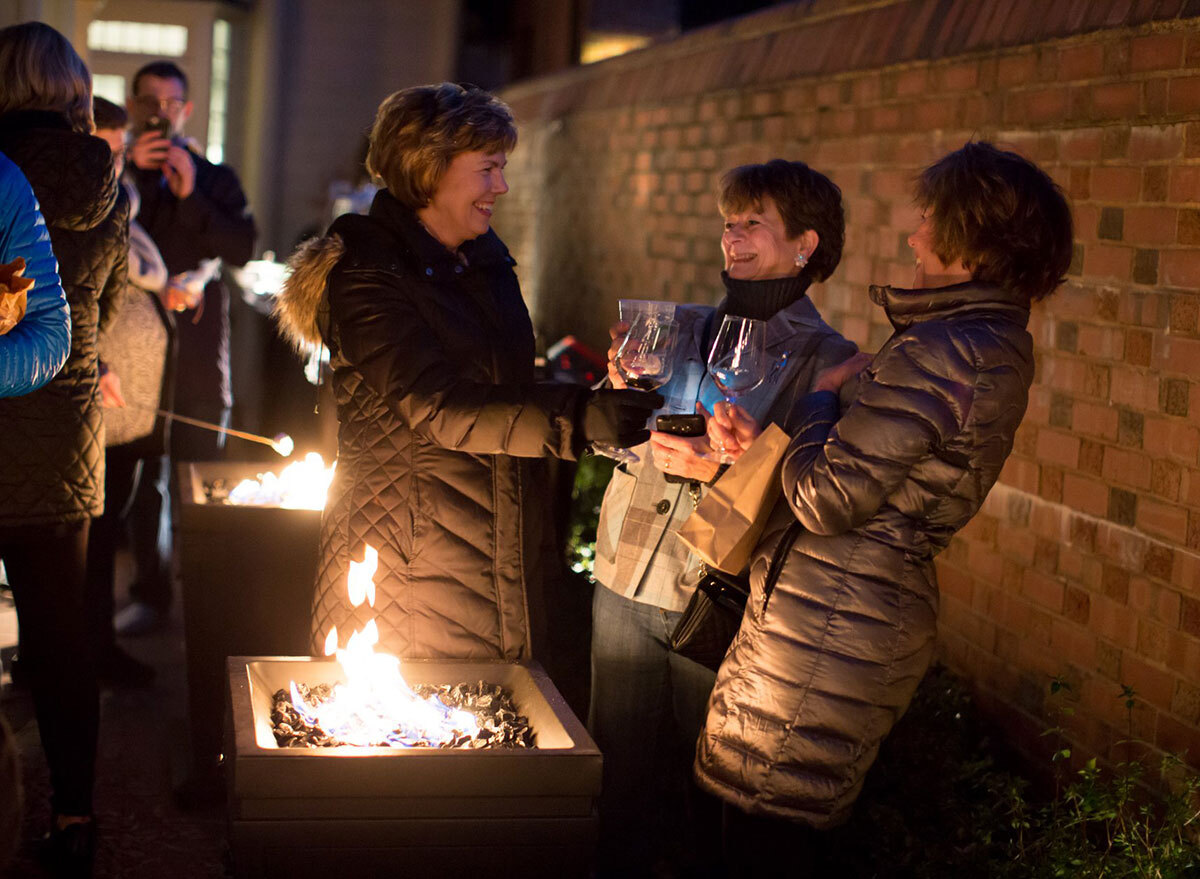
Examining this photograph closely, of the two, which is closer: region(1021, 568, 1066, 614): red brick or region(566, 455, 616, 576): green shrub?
region(1021, 568, 1066, 614): red brick

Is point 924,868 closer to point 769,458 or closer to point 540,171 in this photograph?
point 769,458

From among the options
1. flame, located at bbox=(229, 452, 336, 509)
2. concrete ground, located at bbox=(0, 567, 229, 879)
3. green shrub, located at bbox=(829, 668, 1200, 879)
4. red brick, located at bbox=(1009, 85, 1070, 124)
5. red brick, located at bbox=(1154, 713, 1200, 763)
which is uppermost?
red brick, located at bbox=(1009, 85, 1070, 124)

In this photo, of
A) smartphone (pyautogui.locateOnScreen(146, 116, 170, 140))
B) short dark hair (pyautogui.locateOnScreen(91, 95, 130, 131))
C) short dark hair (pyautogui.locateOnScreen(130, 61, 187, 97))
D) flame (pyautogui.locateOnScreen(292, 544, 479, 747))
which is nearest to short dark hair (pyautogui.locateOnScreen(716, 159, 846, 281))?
flame (pyautogui.locateOnScreen(292, 544, 479, 747))

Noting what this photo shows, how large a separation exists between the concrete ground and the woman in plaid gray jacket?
3.81ft

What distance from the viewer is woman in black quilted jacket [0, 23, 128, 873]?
3.61 m

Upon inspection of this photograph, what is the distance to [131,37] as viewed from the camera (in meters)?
13.0

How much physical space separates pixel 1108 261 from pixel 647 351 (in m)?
1.62

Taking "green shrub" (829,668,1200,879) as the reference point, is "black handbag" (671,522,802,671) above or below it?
above

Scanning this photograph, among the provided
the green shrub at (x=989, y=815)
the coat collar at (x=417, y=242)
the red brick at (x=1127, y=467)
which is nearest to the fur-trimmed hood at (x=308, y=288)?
the coat collar at (x=417, y=242)

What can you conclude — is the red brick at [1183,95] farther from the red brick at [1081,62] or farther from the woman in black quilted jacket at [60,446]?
the woman in black quilted jacket at [60,446]

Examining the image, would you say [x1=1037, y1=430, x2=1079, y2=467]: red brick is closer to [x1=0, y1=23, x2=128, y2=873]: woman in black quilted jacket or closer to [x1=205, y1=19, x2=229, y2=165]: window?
[x1=0, y1=23, x2=128, y2=873]: woman in black quilted jacket

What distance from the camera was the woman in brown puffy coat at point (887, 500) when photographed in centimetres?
277

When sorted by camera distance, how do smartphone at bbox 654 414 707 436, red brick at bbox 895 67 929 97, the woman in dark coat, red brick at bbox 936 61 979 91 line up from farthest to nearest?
red brick at bbox 895 67 929 97 < red brick at bbox 936 61 979 91 < the woman in dark coat < smartphone at bbox 654 414 707 436

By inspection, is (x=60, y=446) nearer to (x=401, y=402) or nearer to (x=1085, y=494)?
(x=401, y=402)
